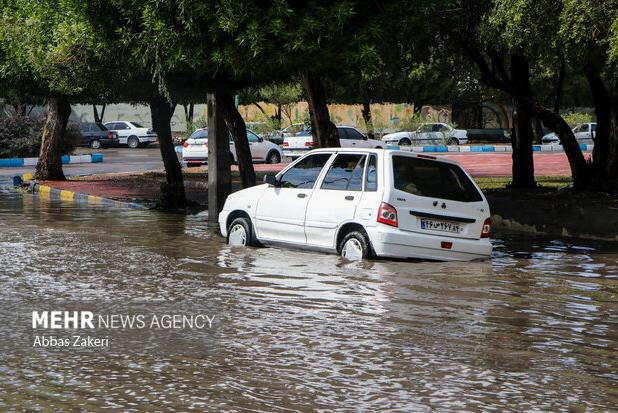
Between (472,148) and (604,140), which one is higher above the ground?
(604,140)

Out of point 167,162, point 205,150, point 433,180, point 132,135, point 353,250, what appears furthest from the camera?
point 132,135

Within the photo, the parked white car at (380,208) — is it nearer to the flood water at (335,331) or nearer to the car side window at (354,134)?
the flood water at (335,331)

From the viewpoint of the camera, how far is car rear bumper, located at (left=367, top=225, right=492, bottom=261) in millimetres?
12602

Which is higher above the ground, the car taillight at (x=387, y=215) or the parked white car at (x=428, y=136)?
the parked white car at (x=428, y=136)

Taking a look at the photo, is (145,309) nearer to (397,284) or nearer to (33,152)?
(397,284)

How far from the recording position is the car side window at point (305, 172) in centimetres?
1396

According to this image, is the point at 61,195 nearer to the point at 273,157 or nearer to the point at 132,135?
the point at 273,157

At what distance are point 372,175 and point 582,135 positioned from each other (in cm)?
4781

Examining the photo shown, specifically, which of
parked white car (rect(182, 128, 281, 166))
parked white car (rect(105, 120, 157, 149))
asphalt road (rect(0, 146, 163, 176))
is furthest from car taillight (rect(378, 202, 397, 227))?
parked white car (rect(105, 120, 157, 149))

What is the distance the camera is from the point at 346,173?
13.5 m

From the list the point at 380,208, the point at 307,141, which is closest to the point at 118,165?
the point at 307,141

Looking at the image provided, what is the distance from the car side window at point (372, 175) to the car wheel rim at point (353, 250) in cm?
65

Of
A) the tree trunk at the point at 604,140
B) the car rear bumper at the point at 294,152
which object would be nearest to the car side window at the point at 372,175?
the tree trunk at the point at 604,140

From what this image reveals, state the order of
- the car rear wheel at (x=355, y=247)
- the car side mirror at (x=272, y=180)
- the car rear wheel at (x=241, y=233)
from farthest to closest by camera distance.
→ 1. the car rear wheel at (x=241, y=233)
2. the car side mirror at (x=272, y=180)
3. the car rear wheel at (x=355, y=247)
